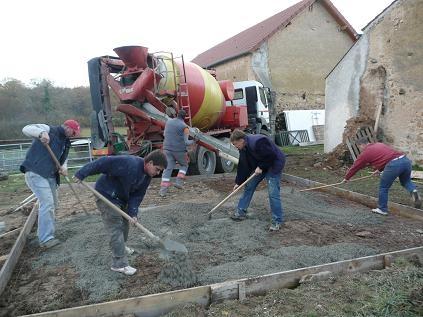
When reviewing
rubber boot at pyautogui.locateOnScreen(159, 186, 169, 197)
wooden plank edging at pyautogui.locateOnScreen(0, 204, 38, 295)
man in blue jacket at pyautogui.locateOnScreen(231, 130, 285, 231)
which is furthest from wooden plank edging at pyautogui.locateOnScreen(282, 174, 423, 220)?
wooden plank edging at pyautogui.locateOnScreen(0, 204, 38, 295)

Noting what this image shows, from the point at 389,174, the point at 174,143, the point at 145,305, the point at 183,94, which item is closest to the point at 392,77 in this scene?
the point at 389,174

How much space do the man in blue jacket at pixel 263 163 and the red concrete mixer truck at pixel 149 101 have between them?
11.7ft

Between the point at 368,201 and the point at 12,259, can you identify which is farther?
the point at 368,201

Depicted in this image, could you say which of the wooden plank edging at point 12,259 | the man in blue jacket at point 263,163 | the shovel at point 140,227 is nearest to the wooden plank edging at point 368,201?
the man in blue jacket at point 263,163

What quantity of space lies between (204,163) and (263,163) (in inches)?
204

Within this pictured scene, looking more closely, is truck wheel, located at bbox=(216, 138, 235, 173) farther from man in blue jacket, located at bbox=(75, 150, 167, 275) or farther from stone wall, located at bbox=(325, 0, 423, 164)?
man in blue jacket, located at bbox=(75, 150, 167, 275)

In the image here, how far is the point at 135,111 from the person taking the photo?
29.9 ft

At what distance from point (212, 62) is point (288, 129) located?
796cm

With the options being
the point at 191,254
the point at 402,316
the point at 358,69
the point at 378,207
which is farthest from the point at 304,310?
the point at 358,69

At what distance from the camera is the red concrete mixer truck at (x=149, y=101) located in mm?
8883

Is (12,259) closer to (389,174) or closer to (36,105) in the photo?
(389,174)

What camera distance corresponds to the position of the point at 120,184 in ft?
12.6

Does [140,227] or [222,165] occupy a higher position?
[140,227]

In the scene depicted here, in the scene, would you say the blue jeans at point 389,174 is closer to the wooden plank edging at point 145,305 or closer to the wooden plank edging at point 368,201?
the wooden plank edging at point 368,201
